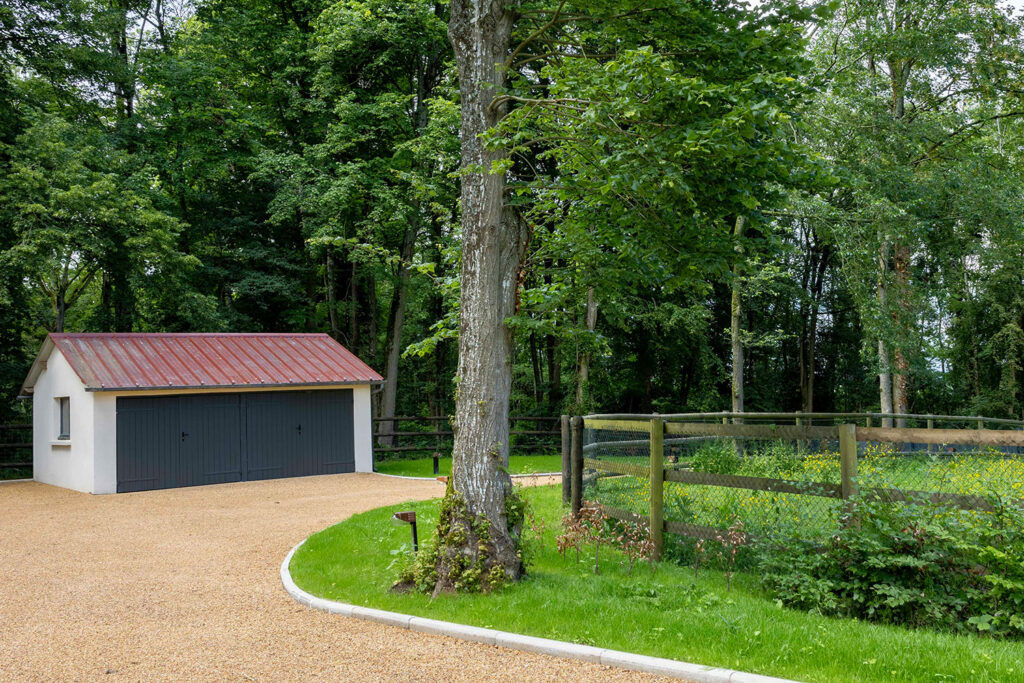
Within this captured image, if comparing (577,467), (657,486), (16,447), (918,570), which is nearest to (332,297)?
(16,447)

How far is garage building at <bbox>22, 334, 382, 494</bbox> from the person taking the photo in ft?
50.1

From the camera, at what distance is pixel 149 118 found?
24281 mm

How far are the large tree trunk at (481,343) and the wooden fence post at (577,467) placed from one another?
1679 mm

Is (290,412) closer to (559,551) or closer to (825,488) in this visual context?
(559,551)

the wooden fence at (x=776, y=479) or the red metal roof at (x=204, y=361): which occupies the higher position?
the red metal roof at (x=204, y=361)

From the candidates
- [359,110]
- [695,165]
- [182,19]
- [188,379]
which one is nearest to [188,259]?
[188,379]

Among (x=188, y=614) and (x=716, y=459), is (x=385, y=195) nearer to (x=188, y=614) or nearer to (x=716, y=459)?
(x=716, y=459)

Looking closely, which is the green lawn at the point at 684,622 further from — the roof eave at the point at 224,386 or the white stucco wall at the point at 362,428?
the white stucco wall at the point at 362,428

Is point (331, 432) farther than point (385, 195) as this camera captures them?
No

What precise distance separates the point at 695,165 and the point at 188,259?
52.9ft

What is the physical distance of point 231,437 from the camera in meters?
16.7

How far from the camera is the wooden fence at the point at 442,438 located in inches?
874

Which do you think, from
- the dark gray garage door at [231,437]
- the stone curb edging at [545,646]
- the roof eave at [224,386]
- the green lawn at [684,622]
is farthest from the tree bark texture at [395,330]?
the stone curb edging at [545,646]

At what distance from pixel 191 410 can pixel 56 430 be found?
332cm
